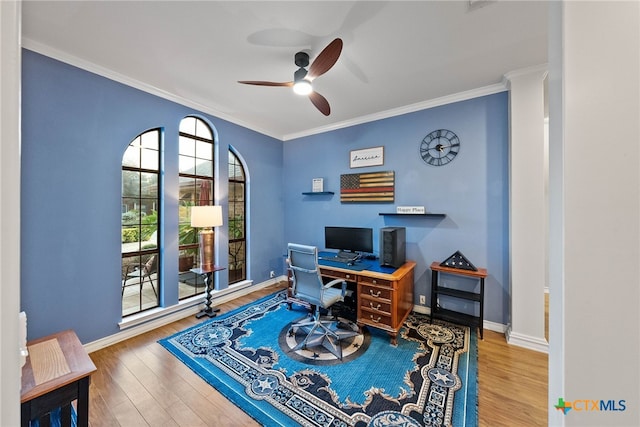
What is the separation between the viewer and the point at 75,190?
2287 millimetres

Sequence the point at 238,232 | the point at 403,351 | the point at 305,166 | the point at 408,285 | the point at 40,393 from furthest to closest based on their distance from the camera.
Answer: the point at 305,166
the point at 238,232
the point at 408,285
the point at 403,351
the point at 40,393

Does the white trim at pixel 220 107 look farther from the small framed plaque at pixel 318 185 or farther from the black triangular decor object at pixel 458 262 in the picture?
the black triangular decor object at pixel 458 262

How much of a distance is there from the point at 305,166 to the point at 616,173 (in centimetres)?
404

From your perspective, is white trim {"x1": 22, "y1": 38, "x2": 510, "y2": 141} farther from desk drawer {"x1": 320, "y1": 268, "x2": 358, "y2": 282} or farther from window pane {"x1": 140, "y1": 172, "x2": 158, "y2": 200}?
desk drawer {"x1": 320, "y1": 268, "x2": 358, "y2": 282}

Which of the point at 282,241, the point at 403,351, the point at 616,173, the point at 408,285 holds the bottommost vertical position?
the point at 403,351

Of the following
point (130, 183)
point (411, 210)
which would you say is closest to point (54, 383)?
point (130, 183)

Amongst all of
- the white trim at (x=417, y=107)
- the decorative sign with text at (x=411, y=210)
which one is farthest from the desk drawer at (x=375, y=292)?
the white trim at (x=417, y=107)

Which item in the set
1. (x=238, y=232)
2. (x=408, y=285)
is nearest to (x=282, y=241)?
(x=238, y=232)

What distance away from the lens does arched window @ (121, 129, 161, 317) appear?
2.76 metres

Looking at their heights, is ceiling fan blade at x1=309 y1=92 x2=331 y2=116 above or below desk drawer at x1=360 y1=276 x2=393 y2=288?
above

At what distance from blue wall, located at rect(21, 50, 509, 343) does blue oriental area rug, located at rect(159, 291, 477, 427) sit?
2.59ft

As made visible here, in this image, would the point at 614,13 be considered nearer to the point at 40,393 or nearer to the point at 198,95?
the point at 40,393

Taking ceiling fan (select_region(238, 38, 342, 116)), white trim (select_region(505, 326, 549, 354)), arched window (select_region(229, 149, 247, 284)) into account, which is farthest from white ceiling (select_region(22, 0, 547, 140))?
white trim (select_region(505, 326, 549, 354))

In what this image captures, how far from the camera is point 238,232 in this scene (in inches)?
158
